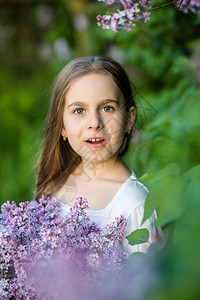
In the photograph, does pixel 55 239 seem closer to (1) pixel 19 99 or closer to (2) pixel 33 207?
(2) pixel 33 207

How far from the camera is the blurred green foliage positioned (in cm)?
69

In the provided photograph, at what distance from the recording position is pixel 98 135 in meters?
1.77

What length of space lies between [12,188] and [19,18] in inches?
209

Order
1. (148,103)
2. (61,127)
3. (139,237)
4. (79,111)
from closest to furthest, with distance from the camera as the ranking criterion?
(139,237) < (79,111) < (61,127) < (148,103)

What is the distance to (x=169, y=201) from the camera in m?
0.79

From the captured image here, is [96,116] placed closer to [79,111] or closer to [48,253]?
[79,111]

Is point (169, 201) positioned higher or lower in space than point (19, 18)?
lower

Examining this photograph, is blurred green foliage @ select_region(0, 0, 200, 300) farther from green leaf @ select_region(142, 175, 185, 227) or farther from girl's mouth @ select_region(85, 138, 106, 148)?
girl's mouth @ select_region(85, 138, 106, 148)

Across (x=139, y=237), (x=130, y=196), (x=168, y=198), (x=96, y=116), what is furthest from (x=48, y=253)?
(x=96, y=116)

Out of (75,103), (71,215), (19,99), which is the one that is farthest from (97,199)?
(19,99)

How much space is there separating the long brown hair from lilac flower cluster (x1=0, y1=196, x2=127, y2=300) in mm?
763

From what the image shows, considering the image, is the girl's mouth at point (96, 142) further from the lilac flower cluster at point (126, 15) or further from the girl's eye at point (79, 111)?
the lilac flower cluster at point (126, 15)

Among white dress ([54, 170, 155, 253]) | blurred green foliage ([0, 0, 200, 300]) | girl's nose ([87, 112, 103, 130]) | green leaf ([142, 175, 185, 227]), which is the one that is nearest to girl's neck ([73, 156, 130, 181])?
white dress ([54, 170, 155, 253])

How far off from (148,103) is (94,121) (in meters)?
0.79
